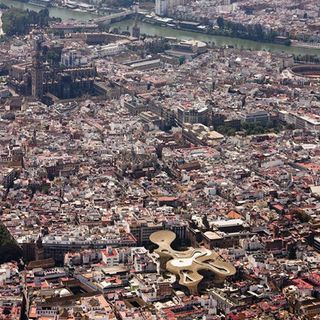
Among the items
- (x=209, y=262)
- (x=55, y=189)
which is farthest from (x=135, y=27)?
(x=209, y=262)

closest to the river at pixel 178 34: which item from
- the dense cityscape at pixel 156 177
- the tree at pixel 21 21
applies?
the dense cityscape at pixel 156 177

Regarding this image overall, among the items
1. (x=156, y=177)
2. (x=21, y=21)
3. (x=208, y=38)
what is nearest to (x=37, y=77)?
(x=156, y=177)

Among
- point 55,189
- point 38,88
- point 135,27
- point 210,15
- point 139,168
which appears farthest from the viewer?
point 210,15

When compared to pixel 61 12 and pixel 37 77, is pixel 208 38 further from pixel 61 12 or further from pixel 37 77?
pixel 37 77

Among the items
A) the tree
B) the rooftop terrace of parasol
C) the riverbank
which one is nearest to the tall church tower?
the tree

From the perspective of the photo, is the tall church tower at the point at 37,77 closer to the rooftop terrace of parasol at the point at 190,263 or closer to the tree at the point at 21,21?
the tree at the point at 21,21

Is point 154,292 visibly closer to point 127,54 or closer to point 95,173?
point 95,173
